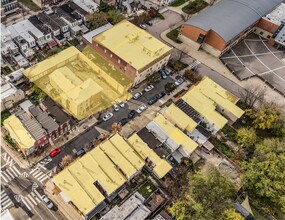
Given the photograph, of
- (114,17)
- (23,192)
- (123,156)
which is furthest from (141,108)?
(114,17)

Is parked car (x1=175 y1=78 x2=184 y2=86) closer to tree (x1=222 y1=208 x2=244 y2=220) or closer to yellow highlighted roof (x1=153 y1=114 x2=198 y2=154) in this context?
A: yellow highlighted roof (x1=153 y1=114 x2=198 y2=154)

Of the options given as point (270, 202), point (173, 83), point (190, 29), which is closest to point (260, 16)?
point (190, 29)

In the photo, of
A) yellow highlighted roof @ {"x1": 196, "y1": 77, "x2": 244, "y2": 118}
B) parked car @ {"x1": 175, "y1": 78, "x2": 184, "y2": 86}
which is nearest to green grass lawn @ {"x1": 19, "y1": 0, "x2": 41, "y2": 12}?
parked car @ {"x1": 175, "y1": 78, "x2": 184, "y2": 86}

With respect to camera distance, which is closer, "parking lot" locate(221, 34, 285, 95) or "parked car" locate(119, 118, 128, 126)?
"parked car" locate(119, 118, 128, 126)

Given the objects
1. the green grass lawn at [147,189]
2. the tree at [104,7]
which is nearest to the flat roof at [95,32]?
the tree at [104,7]

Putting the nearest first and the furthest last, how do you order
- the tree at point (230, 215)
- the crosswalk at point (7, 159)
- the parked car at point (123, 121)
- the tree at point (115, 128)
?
the tree at point (230, 215)
the crosswalk at point (7, 159)
the tree at point (115, 128)
the parked car at point (123, 121)

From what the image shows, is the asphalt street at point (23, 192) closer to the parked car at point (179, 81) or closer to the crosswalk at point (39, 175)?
the crosswalk at point (39, 175)
